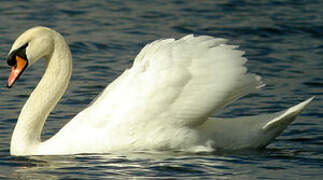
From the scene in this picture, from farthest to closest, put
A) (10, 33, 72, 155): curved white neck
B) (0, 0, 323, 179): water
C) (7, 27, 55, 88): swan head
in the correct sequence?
(10, 33, 72, 155): curved white neck, (7, 27, 55, 88): swan head, (0, 0, 323, 179): water

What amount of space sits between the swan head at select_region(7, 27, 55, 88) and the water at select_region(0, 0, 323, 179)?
2.78ft

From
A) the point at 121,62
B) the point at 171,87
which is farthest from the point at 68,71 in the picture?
the point at 121,62

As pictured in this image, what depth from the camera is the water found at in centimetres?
859

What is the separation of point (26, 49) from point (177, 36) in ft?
21.0

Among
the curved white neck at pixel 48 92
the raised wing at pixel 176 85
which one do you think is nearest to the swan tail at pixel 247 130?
the raised wing at pixel 176 85

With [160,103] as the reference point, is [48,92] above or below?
below

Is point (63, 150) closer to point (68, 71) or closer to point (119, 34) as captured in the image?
point (68, 71)

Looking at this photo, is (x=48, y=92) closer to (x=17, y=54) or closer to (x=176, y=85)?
(x=17, y=54)

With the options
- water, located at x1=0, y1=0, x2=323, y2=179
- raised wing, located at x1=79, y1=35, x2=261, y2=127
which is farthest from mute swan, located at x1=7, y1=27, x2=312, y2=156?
water, located at x1=0, y1=0, x2=323, y2=179

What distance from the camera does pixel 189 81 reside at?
8961mm

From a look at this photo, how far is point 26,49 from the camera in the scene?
9.27 meters

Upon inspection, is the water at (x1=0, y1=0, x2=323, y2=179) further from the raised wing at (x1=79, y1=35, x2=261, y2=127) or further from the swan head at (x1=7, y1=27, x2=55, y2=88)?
the swan head at (x1=7, y1=27, x2=55, y2=88)

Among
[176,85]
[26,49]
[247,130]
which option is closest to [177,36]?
[247,130]

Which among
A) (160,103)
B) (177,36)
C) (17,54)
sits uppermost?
(177,36)
